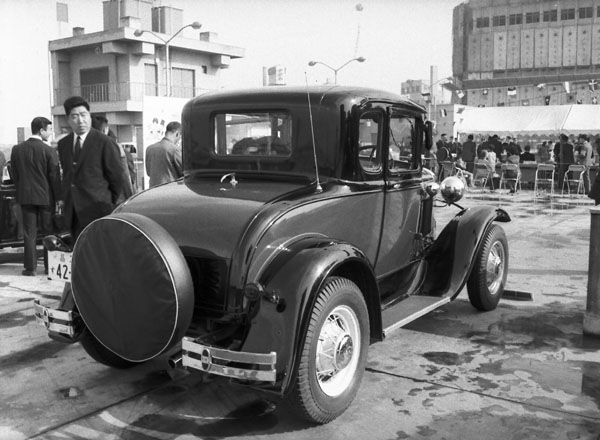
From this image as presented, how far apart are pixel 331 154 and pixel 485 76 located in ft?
358

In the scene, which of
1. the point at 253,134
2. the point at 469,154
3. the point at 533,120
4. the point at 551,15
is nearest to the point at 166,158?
the point at 253,134

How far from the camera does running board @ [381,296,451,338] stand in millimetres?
4270

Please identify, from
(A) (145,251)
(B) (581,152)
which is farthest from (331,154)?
(B) (581,152)

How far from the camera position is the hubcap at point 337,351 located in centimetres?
364

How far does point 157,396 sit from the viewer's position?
402 centimetres

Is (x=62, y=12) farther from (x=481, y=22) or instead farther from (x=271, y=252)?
(x=481, y=22)

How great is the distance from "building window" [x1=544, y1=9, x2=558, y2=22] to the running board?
113 m

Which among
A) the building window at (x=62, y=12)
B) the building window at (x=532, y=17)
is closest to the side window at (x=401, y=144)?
the building window at (x=62, y=12)

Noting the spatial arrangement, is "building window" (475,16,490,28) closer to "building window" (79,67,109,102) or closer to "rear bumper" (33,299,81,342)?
"building window" (79,67,109,102)

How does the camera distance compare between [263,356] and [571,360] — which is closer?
[263,356]

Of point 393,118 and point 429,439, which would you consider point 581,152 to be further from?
point 429,439

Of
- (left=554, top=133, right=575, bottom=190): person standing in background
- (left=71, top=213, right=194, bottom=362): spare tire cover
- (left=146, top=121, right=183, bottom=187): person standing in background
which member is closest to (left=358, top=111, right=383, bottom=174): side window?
(left=71, top=213, right=194, bottom=362): spare tire cover

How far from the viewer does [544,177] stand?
20078 millimetres

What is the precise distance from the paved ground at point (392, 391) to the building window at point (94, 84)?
116 ft
